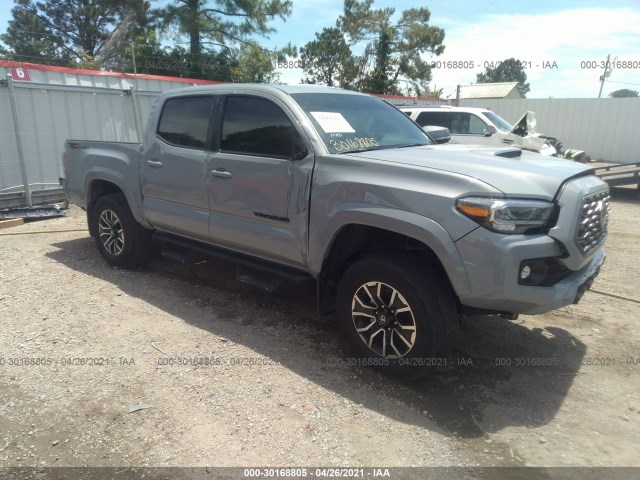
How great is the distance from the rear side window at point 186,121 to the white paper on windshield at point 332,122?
118cm

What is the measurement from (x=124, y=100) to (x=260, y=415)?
29.0 ft

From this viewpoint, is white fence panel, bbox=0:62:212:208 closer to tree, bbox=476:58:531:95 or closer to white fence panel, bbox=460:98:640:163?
white fence panel, bbox=460:98:640:163

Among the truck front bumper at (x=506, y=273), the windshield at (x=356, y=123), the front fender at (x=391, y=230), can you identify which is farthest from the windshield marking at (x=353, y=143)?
the truck front bumper at (x=506, y=273)

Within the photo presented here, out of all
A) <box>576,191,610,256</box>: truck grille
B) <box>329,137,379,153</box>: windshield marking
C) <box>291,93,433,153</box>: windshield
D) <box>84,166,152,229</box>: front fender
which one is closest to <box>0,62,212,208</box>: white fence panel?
<box>84,166,152,229</box>: front fender

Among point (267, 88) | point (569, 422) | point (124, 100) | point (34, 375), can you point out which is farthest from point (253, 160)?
point (124, 100)

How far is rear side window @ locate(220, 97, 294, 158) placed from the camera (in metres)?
3.76

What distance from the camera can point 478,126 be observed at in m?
11.0

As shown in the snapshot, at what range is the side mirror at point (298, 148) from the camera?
3.56 m

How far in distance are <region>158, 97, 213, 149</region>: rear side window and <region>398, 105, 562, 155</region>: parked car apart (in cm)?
680

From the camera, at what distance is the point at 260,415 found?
2.97 metres

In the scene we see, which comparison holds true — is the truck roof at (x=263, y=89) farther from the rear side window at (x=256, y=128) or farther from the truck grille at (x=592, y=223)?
the truck grille at (x=592, y=223)

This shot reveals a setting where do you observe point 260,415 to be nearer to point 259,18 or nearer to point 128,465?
point 128,465

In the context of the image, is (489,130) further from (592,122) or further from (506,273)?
(592,122)

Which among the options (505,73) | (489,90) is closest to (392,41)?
(489,90)
